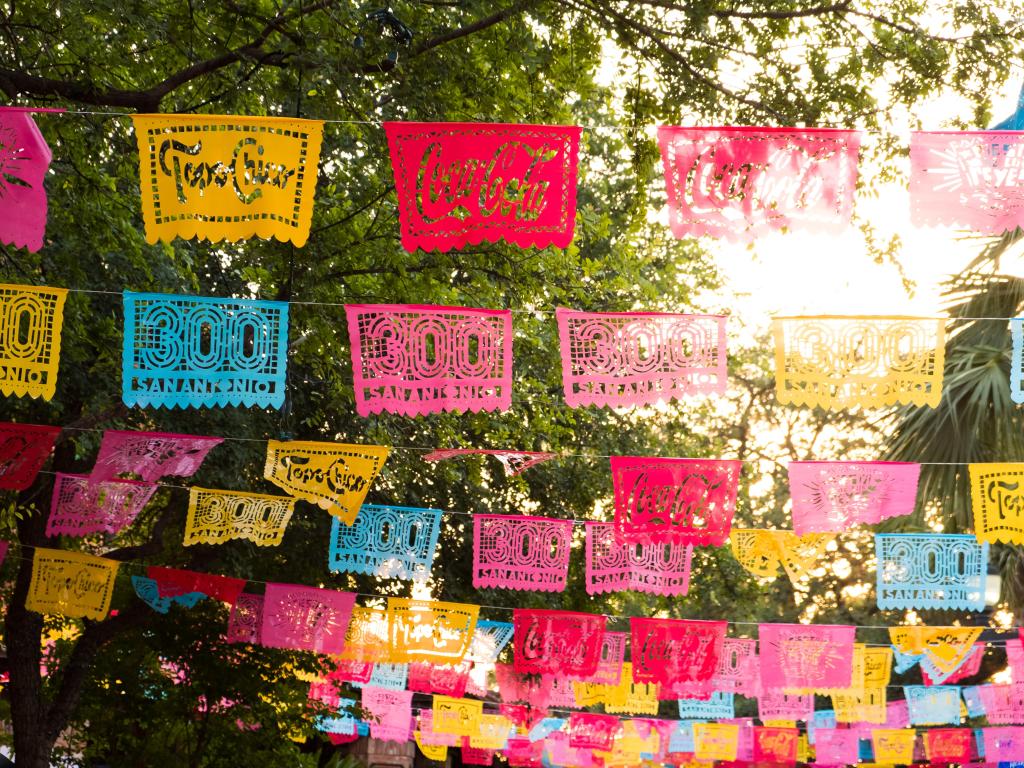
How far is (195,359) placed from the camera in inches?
301

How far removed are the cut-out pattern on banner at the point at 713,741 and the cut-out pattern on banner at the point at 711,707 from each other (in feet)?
5.32

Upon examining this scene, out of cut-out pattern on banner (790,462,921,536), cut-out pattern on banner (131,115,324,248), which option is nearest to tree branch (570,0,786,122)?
cut-out pattern on banner (131,115,324,248)

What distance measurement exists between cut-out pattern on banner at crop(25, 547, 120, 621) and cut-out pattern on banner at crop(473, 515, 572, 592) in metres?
3.26

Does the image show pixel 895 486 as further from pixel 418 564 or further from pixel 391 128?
pixel 391 128

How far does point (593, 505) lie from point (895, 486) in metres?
5.63

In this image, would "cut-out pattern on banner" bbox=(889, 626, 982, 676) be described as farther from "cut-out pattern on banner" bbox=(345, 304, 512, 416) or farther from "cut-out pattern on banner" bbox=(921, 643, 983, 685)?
"cut-out pattern on banner" bbox=(345, 304, 512, 416)

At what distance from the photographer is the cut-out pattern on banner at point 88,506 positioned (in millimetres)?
10695

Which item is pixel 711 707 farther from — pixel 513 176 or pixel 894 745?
pixel 513 176

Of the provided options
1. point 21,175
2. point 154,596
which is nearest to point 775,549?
point 154,596

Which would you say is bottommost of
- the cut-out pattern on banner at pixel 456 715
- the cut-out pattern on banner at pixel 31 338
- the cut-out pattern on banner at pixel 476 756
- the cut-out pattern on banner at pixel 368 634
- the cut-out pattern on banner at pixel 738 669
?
the cut-out pattern on banner at pixel 476 756

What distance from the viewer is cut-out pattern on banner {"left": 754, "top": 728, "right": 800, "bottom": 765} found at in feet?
66.6

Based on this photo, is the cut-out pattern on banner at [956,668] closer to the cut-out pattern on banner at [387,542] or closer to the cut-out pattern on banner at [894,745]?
the cut-out pattern on banner at [894,745]

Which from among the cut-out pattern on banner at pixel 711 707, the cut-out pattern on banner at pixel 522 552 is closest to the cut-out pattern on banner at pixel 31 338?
the cut-out pattern on banner at pixel 522 552

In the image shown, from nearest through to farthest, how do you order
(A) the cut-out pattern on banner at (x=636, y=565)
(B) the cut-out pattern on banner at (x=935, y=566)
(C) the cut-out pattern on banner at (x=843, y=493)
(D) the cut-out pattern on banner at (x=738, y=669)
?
1. (C) the cut-out pattern on banner at (x=843, y=493)
2. (B) the cut-out pattern on banner at (x=935, y=566)
3. (A) the cut-out pattern on banner at (x=636, y=565)
4. (D) the cut-out pattern on banner at (x=738, y=669)
